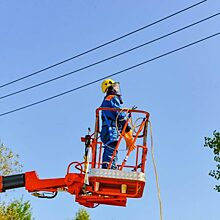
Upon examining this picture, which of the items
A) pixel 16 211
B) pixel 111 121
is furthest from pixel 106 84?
pixel 16 211

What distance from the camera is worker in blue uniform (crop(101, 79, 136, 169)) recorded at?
959 centimetres

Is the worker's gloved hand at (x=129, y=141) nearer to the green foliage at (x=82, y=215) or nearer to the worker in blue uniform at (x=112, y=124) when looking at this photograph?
the worker in blue uniform at (x=112, y=124)

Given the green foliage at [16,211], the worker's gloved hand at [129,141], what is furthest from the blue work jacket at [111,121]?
the green foliage at [16,211]

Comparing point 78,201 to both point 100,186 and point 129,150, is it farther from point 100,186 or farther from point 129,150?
point 129,150

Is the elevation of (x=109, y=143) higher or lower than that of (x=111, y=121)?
lower

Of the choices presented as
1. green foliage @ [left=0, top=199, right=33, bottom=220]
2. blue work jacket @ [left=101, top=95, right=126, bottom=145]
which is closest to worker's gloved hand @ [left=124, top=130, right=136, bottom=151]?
blue work jacket @ [left=101, top=95, right=126, bottom=145]

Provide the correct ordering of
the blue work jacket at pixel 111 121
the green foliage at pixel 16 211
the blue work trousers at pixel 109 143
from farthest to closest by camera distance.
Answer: the green foliage at pixel 16 211 < the blue work jacket at pixel 111 121 < the blue work trousers at pixel 109 143

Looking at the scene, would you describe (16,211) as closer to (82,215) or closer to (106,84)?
(82,215)

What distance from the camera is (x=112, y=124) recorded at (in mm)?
9758

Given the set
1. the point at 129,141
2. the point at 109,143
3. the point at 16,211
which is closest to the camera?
the point at 109,143

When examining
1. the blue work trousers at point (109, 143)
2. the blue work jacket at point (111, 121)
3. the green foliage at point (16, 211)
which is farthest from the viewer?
the green foliage at point (16, 211)

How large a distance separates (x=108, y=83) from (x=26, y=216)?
2880 centimetres

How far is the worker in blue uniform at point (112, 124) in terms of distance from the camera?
959cm

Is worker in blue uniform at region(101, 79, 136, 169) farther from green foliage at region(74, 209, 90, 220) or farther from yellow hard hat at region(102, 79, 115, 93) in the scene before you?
green foliage at region(74, 209, 90, 220)
